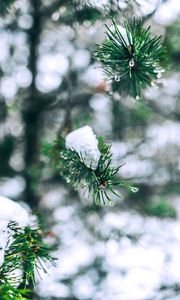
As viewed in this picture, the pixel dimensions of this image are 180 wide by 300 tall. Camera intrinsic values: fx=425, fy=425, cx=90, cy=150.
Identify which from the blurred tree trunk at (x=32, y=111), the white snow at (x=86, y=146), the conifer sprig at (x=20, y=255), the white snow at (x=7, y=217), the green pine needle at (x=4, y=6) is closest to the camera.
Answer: the conifer sprig at (x=20, y=255)

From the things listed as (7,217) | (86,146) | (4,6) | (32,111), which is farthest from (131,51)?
(32,111)

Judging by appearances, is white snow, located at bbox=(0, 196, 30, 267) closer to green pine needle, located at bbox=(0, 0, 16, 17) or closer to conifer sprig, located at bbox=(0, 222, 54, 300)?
conifer sprig, located at bbox=(0, 222, 54, 300)

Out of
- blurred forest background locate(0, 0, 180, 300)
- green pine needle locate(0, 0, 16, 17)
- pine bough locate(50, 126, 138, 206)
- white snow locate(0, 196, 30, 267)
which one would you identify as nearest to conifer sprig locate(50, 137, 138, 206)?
pine bough locate(50, 126, 138, 206)

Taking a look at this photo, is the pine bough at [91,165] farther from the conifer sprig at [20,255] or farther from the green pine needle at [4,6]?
the green pine needle at [4,6]

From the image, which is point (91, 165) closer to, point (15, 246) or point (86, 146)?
point (86, 146)

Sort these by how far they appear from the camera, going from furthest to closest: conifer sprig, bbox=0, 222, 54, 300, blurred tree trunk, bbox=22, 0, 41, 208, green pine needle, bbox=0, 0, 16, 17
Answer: blurred tree trunk, bbox=22, 0, 41, 208
green pine needle, bbox=0, 0, 16, 17
conifer sprig, bbox=0, 222, 54, 300

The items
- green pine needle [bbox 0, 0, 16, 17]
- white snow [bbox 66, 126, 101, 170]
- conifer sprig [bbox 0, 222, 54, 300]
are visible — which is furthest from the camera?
green pine needle [bbox 0, 0, 16, 17]

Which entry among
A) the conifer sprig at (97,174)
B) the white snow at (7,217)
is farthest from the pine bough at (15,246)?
the conifer sprig at (97,174)
